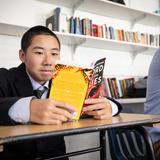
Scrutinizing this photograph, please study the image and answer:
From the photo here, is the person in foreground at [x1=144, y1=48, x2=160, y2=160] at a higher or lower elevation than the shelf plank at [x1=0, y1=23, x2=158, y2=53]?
lower

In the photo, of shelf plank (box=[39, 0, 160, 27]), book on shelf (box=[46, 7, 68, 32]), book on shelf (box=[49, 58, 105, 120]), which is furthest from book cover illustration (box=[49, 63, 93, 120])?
shelf plank (box=[39, 0, 160, 27])

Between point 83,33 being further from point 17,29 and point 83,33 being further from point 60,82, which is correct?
point 60,82

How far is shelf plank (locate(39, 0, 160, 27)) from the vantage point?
8.82 ft

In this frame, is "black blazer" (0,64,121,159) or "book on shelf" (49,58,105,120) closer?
"book on shelf" (49,58,105,120)

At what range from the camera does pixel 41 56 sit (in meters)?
1.18

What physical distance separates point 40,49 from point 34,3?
1.51 meters

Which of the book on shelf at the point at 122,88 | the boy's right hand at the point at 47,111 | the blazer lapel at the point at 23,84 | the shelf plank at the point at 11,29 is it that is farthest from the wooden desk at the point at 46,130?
the book on shelf at the point at 122,88

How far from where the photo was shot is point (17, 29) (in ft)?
7.49

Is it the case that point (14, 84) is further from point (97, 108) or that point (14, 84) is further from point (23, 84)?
point (97, 108)

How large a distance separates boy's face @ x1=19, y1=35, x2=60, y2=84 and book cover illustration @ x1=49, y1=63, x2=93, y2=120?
0.79ft

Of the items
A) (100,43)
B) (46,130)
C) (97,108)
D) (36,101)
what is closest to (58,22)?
(100,43)

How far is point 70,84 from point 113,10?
2.26 m

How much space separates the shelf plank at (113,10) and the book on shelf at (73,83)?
73.3 inches

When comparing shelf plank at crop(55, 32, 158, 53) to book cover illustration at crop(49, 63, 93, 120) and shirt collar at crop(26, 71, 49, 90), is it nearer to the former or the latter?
shirt collar at crop(26, 71, 49, 90)
